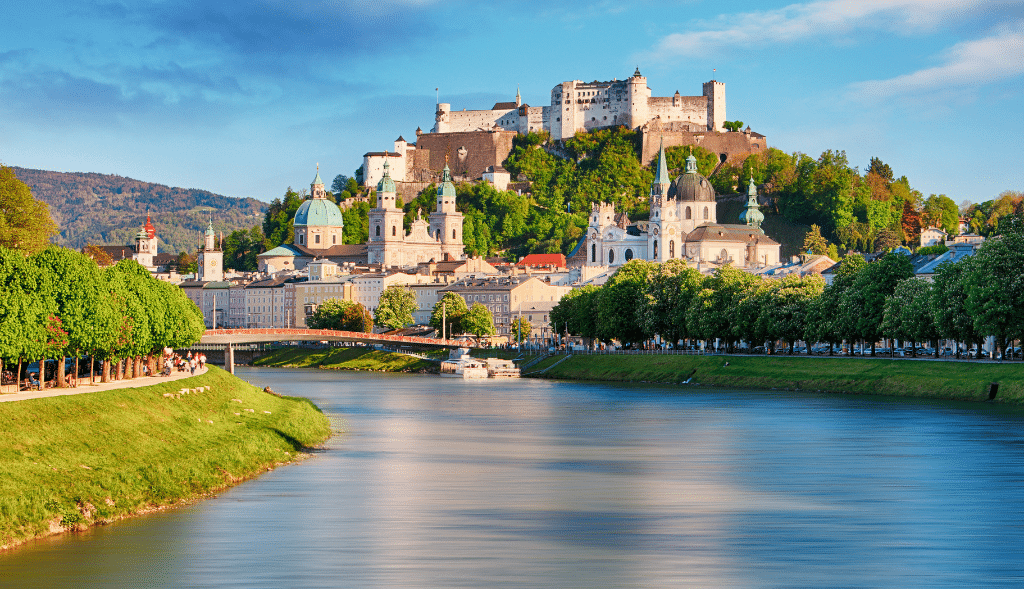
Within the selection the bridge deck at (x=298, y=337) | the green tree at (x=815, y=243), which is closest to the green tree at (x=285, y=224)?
the green tree at (x=815, y=243)

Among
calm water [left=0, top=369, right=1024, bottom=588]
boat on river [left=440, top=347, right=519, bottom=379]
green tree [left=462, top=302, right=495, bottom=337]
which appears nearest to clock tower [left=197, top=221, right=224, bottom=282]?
green tree [left=462, top=302, right=495, bottom=337]

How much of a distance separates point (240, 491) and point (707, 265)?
115 metres

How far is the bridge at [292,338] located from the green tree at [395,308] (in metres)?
21.6

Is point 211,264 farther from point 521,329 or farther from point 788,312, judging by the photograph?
point 788,312

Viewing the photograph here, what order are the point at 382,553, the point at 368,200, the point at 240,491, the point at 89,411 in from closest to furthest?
the point at 382,553
the point at 240,491
the point at 89,411
the point at 368,200

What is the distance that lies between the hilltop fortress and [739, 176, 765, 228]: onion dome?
12.8 metres

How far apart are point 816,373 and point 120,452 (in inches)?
1710

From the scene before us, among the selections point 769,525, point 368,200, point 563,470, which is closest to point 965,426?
point 563,470

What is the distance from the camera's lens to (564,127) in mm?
176375

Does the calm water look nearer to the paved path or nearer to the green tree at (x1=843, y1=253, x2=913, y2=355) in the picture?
the paved path

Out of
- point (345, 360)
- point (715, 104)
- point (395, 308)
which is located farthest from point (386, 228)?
point (345, 360)

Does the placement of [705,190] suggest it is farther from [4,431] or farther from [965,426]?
[4,431]

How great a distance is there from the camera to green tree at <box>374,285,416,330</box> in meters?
137

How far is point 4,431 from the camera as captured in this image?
27.0 meters
